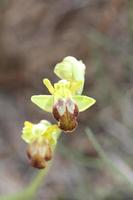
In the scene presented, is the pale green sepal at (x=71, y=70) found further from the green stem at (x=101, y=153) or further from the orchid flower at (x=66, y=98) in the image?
the green stem at (x=101, y=153)

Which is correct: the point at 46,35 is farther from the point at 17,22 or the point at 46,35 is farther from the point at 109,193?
the point at 109,193

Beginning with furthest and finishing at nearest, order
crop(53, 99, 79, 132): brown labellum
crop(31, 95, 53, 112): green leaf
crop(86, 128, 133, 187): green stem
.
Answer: crop(86, 128, 133, 187): green stem
crop(31, 95, 53, 112): green leaf
crop(53, 99, 79, 132): brown labellum

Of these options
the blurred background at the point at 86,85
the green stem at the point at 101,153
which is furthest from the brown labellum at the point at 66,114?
the blurred background at the point at 86,85

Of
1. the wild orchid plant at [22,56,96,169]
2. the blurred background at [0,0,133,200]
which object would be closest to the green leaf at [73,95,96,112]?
the wild orchid plant at [22,56,96,169]

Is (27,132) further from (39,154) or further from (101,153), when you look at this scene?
(101,153)

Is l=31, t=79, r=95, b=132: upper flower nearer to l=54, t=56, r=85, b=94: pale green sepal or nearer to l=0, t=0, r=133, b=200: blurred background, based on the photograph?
l=54, t=56, r=85, b=94: pale green sepal

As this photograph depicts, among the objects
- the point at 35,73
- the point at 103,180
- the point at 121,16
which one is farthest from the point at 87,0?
the point at 103,180

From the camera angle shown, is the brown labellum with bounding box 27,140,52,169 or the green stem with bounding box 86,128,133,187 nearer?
the brown labellum with bounding box 27,140,52,169
